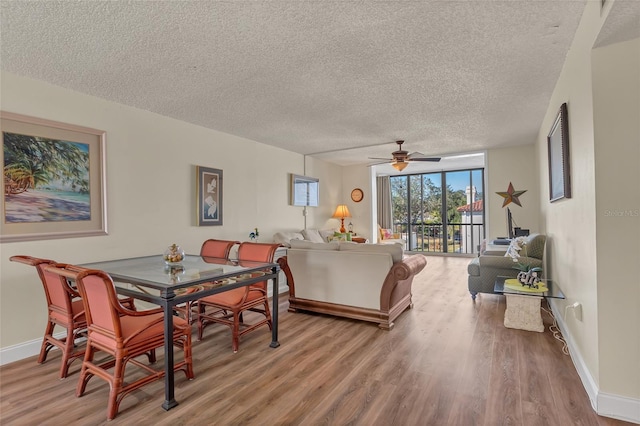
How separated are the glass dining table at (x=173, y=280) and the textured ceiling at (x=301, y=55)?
171cm

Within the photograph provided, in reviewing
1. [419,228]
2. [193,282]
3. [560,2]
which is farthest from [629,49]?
[419,228]

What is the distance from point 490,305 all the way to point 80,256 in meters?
4.78

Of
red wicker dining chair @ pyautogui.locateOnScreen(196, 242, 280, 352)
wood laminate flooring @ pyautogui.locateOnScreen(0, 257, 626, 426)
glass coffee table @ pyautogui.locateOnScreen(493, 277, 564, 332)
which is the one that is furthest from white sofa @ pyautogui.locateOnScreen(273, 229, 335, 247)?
glass coffee table @ pyautogui.locateOnScreen(493, 277, 564, 332)

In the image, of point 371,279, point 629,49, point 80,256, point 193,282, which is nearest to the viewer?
point 629,49

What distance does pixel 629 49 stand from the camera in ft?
5.86

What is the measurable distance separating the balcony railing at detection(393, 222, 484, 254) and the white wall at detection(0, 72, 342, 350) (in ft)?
15.8

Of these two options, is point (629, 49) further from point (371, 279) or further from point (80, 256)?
point (80, 256)

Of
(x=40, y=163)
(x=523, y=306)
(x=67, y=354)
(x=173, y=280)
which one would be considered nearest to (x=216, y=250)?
(x=173, y=280)

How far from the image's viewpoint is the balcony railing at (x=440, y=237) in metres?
8.42

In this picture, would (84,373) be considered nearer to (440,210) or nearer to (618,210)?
(618,210)

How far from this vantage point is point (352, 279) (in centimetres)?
356

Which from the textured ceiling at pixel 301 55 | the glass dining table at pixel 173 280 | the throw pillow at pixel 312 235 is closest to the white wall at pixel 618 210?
the textured ceiling at pixel 301 55

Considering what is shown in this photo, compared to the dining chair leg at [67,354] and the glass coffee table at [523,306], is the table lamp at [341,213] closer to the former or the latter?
the glass coffee table at [523,306]

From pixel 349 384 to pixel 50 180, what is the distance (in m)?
3.20
